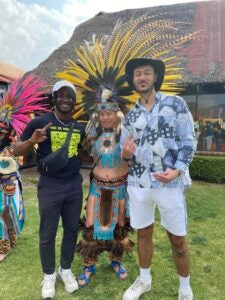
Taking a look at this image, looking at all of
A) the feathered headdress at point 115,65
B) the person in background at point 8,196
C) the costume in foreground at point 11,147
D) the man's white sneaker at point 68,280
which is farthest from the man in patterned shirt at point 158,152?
the person in background at point 8,196

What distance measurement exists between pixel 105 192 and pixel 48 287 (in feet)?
3.32

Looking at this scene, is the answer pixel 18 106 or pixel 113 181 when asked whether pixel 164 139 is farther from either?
pixel 18 106

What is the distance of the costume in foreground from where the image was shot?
3455 mm

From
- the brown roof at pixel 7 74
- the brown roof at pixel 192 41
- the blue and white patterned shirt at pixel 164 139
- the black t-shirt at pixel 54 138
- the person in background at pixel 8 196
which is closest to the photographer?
the blue and white patterned shirt at pixel 164 139

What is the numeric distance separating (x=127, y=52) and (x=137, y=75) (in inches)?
25.2

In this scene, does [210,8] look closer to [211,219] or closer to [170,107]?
[211,219]

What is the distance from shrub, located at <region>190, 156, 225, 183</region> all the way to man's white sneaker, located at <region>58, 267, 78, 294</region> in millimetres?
5898

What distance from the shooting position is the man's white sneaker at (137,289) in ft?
9.11

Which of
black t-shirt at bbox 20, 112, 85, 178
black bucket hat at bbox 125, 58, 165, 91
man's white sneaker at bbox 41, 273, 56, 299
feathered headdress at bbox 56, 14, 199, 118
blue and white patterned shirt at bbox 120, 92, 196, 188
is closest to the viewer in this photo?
blue and white patterned shirt at bbox 120, 92, 196, 188

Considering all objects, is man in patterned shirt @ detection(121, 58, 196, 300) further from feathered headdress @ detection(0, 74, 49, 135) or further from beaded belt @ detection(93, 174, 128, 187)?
feathered headdress @ detection(0, 74, 49, 135)

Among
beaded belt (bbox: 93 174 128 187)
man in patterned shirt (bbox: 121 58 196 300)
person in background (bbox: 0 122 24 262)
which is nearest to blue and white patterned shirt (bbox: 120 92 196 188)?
man in patterned shirt (bbox: 121 58 196 300)

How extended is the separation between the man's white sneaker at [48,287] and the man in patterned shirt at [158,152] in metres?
0.97

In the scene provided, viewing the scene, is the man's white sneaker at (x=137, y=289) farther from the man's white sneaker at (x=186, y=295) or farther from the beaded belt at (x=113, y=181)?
the beaded belt at (x=113, y=181)

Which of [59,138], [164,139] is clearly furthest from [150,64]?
[59,138]
